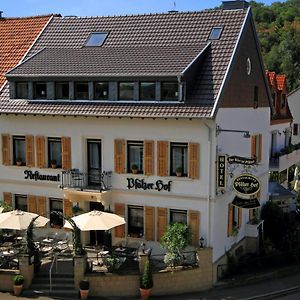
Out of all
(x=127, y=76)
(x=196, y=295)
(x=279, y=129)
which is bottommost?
(x=196, y=295)

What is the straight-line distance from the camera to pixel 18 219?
68.0 feet

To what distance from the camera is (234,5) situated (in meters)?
24.9

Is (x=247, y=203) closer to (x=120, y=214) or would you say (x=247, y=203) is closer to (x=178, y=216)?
(x=178, y=216)

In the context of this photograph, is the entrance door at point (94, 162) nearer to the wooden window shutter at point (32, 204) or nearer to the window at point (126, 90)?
the window at point (126, 90)

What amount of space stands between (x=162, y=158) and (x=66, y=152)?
4.44 meters

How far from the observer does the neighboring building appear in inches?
810

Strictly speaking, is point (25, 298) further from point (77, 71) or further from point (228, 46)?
point (228, 46)

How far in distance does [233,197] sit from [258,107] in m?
5.21

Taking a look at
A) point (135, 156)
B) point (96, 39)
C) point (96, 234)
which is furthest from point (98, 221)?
point (96, 39)

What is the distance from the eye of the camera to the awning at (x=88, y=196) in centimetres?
2161

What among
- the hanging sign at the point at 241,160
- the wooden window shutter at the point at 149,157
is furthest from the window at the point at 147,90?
the hanging sign at the point at 241,160

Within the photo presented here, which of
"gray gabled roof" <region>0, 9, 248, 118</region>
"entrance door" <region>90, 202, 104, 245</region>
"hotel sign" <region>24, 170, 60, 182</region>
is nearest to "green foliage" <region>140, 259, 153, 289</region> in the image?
"entrance door" <region>90, 202, 104, 245</region>

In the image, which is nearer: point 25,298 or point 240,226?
point 25,298

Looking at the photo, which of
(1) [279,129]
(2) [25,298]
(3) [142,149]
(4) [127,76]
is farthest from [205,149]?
(1) [279,129]
